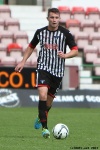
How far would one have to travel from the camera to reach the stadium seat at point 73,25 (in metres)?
24.7

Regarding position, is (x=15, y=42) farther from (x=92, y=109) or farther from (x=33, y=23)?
(x=92, y=109)

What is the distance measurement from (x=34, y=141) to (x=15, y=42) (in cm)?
1505

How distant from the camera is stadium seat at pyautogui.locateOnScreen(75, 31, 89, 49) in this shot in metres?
24.2

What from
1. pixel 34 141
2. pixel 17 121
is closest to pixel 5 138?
pixel 34 141

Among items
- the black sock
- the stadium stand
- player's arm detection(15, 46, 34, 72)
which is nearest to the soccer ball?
the black sock

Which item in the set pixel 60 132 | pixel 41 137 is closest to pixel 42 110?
pixel 41 137

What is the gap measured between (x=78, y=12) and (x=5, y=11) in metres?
2.78

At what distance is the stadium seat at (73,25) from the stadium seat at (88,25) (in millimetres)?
234

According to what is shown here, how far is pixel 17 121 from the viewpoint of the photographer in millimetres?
14016

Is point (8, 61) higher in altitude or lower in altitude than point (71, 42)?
lower

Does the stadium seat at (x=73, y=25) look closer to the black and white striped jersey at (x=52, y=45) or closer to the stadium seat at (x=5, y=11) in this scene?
the stadium seat at (x=5, y=11)

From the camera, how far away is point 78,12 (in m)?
25.4

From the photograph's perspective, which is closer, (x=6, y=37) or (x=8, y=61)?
(x=8, y=61)

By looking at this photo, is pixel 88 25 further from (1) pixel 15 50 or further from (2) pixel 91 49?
(1) pixel 15 50
